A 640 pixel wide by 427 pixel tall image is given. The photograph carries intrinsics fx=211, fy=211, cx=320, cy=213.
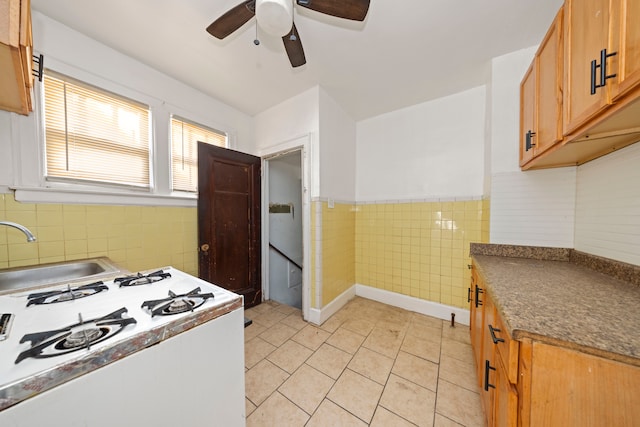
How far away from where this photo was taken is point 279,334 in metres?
2.09

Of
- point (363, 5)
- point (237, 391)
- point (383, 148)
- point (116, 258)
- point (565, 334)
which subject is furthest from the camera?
point (383, 148)

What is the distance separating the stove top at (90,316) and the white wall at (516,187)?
2122mm

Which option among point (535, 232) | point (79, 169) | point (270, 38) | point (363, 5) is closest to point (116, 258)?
point (79, 169)

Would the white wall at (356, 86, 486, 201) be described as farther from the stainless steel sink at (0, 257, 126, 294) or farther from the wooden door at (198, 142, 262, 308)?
the stainless steel sink at (0, 257, 126, 294)

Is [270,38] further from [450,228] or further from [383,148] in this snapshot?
[450,228]

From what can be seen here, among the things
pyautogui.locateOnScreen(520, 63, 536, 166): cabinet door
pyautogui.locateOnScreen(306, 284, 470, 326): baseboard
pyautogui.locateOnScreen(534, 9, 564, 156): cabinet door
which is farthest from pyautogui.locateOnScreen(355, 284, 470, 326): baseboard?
pyautogui.locateOnScreen(534, 9, 564, 156): cabinet door

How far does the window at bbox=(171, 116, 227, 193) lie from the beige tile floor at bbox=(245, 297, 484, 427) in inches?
66.0

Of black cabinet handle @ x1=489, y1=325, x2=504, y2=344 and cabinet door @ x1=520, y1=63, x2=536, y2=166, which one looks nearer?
black cabinet handle @ x1=489, y1=325, x2=504, y2=344

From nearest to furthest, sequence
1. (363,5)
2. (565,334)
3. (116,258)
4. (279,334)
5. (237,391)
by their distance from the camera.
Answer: (565,334), (237,391), (363,5), (116,258), (279,334)

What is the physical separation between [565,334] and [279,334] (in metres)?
2.03

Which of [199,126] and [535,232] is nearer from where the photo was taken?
[535,232]

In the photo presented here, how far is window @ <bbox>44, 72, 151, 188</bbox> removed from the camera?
1.52m

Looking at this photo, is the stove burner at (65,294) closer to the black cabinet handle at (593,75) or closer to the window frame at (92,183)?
the window frame at (92,183)

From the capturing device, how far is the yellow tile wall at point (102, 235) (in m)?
1.36
